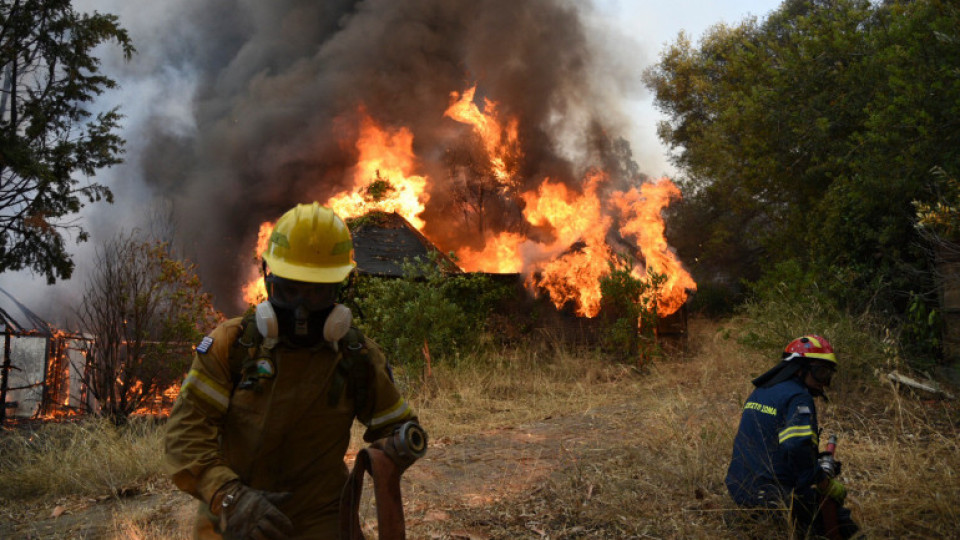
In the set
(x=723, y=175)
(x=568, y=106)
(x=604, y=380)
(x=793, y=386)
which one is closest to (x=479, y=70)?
(x=568, y=106)

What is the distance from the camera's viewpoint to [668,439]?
19.0 ft

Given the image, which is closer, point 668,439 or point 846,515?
point 846,515

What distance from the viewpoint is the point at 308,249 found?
8.16ft

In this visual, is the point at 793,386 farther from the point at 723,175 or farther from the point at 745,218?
the point at 745,218

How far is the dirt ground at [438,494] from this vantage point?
4.86 metres

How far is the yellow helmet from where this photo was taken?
96.9 inches

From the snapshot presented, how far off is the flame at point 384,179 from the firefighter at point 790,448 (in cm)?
1294

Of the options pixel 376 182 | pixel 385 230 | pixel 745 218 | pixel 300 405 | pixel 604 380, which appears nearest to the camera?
pixel 300 405

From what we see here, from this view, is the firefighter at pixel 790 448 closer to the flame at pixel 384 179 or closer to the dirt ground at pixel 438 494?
the dirt ground at pixel 438 494

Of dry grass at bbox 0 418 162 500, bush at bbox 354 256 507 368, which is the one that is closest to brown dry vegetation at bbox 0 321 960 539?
dry grass at bbox 0 418 162 500

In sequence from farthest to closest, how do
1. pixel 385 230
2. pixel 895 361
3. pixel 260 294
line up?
pixel 385 230 → pixel 260 294 → pixel 895 361

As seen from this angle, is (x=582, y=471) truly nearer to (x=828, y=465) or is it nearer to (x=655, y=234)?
(x=828, y=465)

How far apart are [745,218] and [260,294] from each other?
1755 cm

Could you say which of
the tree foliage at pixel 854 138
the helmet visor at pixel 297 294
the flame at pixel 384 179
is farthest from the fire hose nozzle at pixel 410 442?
the flame at pixel 384 179
